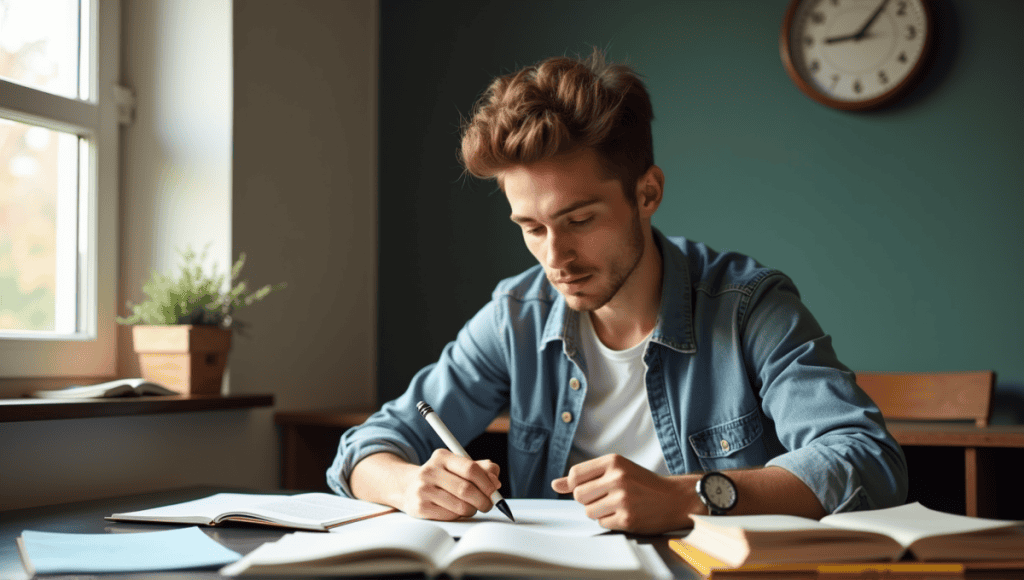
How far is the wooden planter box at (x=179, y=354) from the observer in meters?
1.90

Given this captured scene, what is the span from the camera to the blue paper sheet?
0.81 m

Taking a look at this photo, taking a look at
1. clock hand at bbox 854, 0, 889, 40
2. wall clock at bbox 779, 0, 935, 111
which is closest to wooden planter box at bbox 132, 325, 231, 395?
wall clock at bbox 779, 0, 935, 111

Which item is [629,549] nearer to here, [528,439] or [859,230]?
[528,439]

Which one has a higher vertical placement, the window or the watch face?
the window

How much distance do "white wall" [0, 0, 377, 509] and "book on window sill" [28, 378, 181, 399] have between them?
65mm

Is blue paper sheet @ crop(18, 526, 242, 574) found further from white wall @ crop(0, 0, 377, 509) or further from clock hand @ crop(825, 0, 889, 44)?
clock hand @ crop(825, 0, 889, 44)

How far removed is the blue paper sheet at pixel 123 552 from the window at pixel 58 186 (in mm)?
1022

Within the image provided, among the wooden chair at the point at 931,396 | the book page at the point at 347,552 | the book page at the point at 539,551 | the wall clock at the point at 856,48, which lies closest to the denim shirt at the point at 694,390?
the book page at the point at 539,551

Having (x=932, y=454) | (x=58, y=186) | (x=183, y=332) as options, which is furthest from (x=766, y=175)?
(x=58, y=186)

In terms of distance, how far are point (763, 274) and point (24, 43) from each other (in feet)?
5.70

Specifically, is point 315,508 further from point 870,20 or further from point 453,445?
point 870,20

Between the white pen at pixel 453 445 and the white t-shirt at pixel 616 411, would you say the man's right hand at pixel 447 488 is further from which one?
the white t-shirt at pixel 616 411

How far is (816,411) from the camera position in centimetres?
121

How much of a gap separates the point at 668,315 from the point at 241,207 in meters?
1.31
